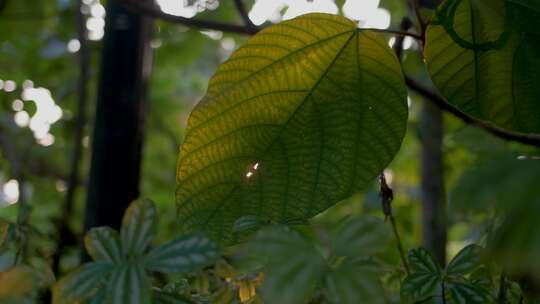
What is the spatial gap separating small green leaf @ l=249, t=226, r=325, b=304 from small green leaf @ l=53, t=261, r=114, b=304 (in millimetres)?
91

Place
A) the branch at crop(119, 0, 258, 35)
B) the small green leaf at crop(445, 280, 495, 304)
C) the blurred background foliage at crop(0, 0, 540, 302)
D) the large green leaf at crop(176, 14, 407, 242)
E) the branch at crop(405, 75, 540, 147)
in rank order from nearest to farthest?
1. the small green leaf at crop(445, 280, 495, 304)
2. the large green leaf at crop(176, 14, 407, 242)
3. the branch at crop(405, 75, 540, 147)
4. the branch at crop(119, 0, 258, 35)
5. the blurred background foliage at crop(0, 0, 540, 302)

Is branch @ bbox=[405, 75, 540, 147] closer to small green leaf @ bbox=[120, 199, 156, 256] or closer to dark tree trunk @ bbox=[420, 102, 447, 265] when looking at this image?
small green leaf @ bbox=[120, 199, 156, 256]

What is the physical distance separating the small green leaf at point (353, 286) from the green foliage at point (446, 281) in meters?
0.11

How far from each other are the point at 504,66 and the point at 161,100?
2.00m

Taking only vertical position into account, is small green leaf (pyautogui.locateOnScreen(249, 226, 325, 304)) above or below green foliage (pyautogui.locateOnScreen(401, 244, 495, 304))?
above

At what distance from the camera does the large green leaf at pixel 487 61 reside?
1.88 ft

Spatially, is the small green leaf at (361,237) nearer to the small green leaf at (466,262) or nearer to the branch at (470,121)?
the small green leaf at (466,262)

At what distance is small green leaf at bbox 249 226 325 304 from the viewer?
0.36 m

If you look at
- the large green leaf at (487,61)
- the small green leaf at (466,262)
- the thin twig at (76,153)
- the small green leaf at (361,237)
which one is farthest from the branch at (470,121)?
the thin twig at (76,153)

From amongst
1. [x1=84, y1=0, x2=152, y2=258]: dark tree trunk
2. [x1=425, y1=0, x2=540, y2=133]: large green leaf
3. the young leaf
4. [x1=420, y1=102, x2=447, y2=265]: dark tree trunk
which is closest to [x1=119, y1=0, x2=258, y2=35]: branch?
[x1=84, y1=0, x2=152, y2=258]: dark tree trunk

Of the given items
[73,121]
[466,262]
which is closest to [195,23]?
[466,262]

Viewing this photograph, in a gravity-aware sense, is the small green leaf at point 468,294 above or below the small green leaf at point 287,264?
below

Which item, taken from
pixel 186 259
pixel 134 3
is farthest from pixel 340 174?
pixel 134 3

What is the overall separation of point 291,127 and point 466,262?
0.17 m
